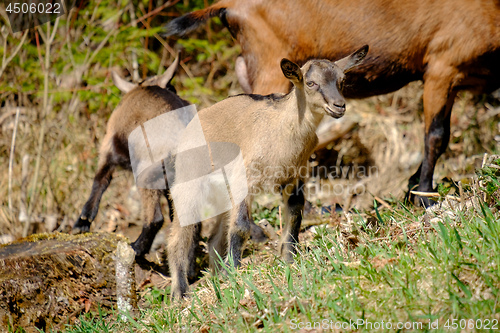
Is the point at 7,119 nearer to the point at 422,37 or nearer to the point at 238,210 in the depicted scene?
the point at 238,210

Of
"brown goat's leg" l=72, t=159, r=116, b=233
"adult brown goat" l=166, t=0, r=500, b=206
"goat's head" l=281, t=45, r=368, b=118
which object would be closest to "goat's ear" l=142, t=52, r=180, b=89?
"adult brown goat" l=166, t=0, r=500, b=206

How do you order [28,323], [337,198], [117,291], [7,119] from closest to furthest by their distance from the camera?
[28,323], [117,291], [337,198], [7,119]

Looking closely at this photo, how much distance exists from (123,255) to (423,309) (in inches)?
97.6

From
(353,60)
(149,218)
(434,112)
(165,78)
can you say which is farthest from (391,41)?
(149,218)

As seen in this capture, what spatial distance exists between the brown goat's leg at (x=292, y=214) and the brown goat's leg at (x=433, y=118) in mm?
1626

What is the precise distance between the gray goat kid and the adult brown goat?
113cm

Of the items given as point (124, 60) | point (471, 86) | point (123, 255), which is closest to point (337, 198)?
point (471, 86)

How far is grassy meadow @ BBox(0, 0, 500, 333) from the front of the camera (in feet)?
9.17

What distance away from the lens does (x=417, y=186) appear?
18.0 feet

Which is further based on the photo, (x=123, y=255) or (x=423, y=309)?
(x=123, y=255)

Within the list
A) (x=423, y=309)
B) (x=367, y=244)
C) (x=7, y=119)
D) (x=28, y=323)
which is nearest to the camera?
(x=423, y=309)

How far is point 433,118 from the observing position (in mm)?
5250
